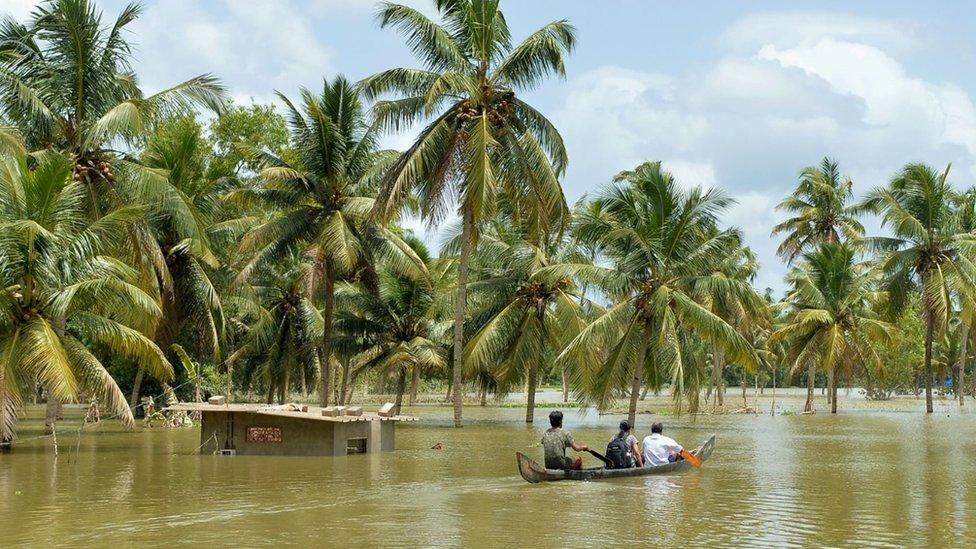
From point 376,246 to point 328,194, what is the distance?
228cm

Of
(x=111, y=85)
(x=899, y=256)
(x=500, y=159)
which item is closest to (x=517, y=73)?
(x=500, y=159)

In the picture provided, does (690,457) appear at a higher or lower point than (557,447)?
lower

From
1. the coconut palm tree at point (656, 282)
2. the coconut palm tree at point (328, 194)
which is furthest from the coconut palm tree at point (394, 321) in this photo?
the coconut palm tree at point (656, 282)

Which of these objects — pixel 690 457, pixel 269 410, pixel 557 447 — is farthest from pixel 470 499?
pixel 269 410

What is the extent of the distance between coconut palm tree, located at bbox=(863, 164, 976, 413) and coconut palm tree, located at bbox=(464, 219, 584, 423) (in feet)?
50.5

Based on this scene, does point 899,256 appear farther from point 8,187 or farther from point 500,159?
point 8,187

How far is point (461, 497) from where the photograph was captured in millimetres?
16562

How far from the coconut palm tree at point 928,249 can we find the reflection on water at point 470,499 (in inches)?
645

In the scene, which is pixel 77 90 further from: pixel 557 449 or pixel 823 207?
pixel 823 207

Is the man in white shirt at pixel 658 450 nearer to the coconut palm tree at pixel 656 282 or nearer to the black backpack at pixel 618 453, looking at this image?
the black backpack at pixel 618 453

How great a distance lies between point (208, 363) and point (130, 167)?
19952mm

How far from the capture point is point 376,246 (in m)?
34.5

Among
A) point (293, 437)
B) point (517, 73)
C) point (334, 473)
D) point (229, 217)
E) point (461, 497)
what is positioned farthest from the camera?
point (229, 217)

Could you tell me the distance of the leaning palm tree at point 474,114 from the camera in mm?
30625
